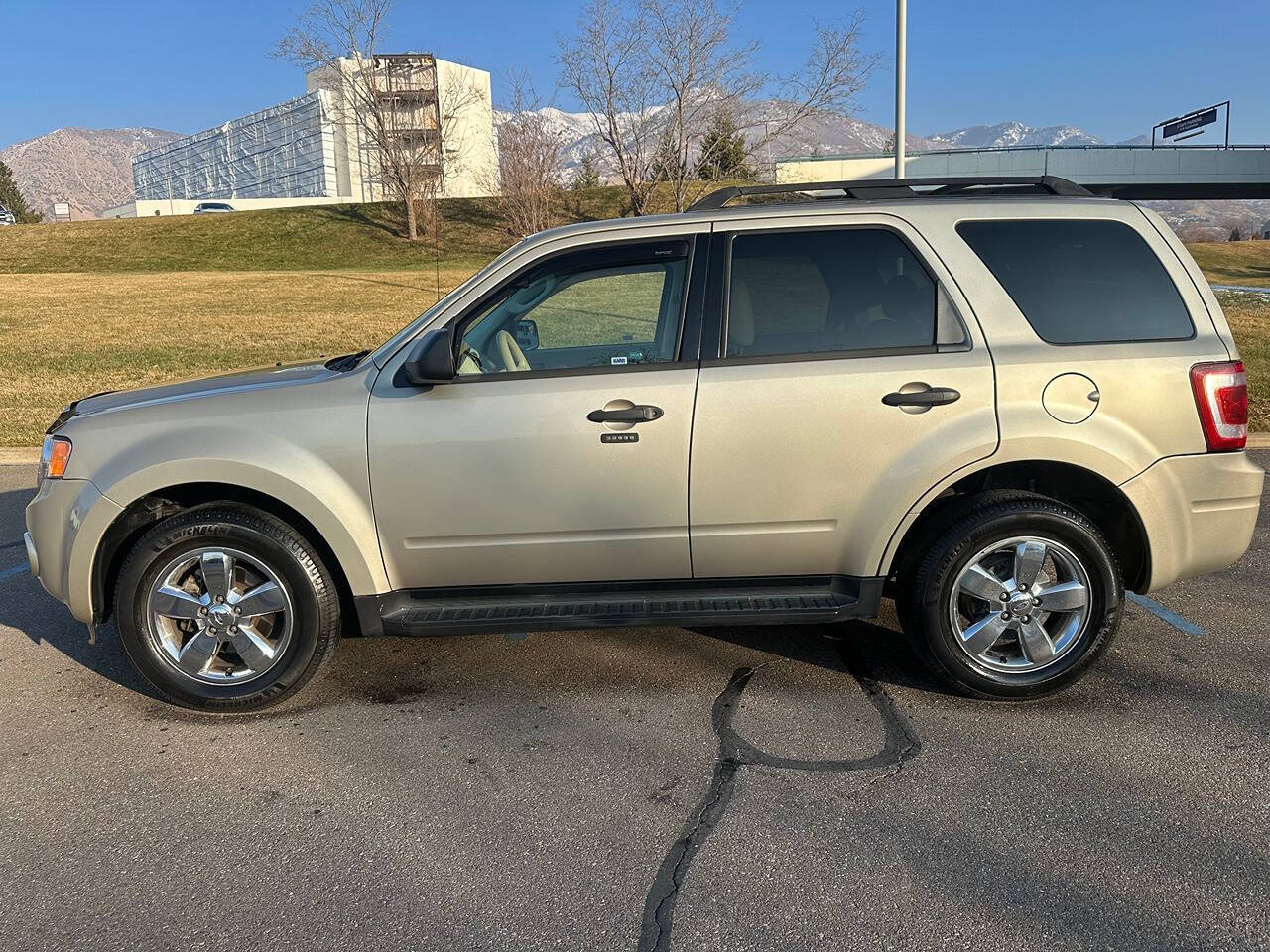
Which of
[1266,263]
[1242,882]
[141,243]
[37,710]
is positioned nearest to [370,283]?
[141,243]

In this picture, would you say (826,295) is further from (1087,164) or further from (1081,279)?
(1087,164)

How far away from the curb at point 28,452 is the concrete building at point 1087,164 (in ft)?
153

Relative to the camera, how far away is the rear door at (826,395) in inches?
146

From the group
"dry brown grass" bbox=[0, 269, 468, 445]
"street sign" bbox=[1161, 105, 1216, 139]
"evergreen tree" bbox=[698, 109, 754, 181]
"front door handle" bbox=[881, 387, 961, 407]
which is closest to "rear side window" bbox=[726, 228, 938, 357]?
"front door handle" bbox=[881, 387, 961, 407]

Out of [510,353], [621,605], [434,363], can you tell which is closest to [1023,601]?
[621,605]

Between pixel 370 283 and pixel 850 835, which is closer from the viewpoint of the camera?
pixel 850 835

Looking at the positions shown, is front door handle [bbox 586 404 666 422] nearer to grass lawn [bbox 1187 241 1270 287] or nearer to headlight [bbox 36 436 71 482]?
headlight [bbox 36 436 71 482]

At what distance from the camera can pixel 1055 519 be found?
146 inches

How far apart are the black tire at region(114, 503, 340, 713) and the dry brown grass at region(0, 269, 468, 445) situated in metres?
3.68

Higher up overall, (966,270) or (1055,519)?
(966,270)

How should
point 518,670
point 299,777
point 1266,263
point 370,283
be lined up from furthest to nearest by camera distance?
point 1266,263
point 370,283
point 518,670
point 299,777

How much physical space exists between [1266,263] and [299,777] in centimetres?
4613

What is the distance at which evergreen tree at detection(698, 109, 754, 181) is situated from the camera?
24.4m

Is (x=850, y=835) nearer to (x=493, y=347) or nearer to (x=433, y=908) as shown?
(x=433, y=908)
